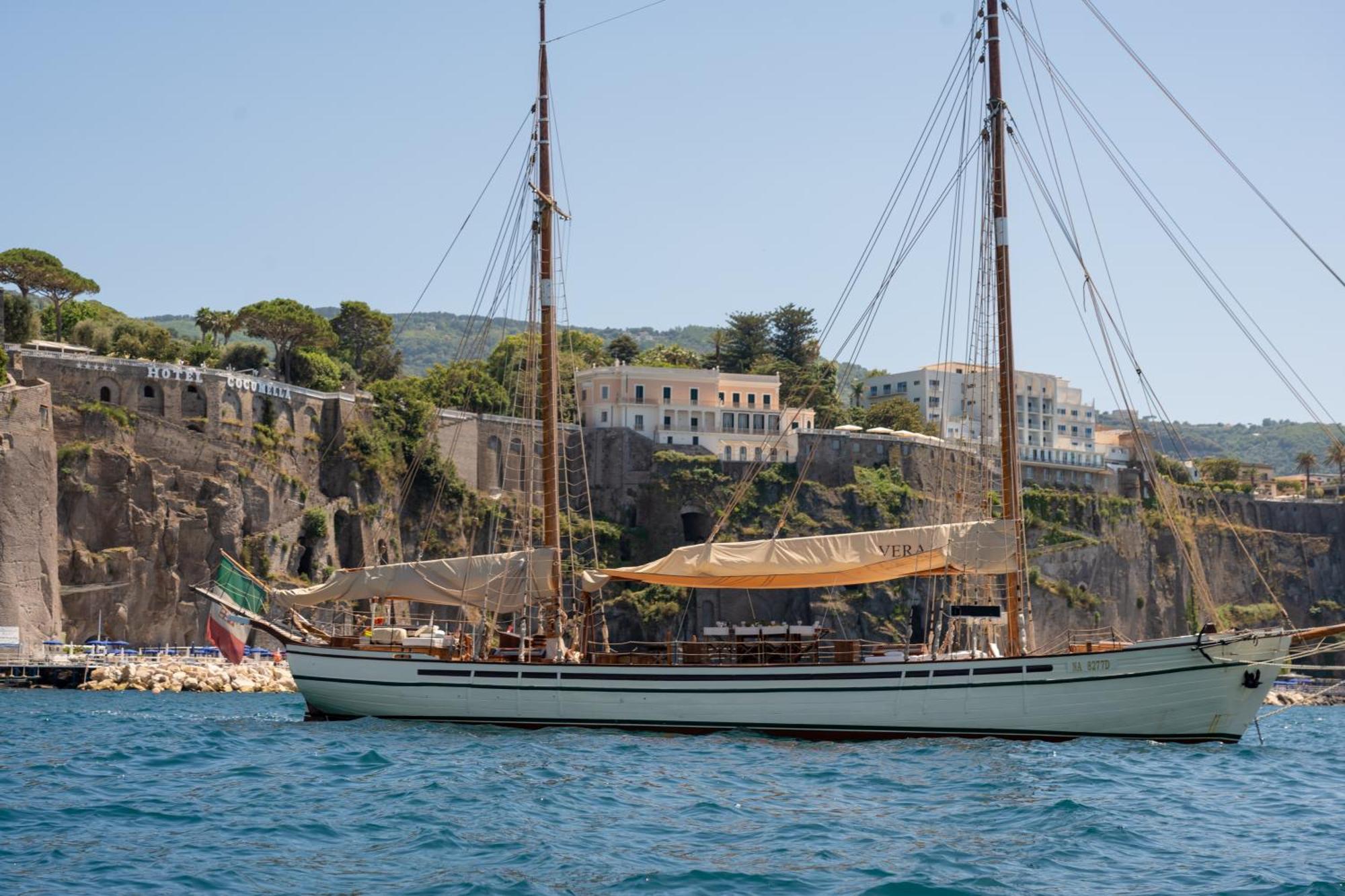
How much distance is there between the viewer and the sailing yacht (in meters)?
28.2

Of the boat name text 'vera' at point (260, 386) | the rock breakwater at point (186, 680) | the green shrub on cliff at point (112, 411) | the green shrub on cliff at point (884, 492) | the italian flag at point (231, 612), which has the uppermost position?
the boat name text 'vera' at point (260, 386)

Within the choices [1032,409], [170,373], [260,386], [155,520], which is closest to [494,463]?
[260,386]

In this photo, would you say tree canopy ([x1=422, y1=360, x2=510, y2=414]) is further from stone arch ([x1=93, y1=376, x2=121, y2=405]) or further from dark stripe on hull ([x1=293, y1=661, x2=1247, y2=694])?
dark stripe on hull ([x1=293, y1=661, x2=1247, y2=694])

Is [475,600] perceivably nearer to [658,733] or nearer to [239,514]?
[658,733]

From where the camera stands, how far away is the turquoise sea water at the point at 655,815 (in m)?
15.3

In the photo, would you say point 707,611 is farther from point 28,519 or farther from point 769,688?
point 769,688

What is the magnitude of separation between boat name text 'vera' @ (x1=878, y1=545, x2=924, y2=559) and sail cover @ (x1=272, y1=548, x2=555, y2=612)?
7930mm

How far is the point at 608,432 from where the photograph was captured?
82.9m

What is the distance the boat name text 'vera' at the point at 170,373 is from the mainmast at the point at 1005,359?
145 ft

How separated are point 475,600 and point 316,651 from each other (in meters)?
3.96

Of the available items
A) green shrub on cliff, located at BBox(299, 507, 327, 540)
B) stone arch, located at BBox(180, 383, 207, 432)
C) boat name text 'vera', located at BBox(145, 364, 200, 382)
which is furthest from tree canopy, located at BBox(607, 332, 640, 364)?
boat name text 'vera', located at BBox(145, 364, 200, 382)

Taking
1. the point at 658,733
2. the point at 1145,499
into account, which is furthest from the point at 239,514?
the point at 1145,499

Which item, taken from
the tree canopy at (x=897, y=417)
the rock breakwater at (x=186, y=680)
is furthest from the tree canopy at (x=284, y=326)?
the tree canopy at (x=897, y=417)

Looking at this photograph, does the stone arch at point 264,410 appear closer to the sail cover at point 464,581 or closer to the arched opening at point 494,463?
the arched opening at point 494,463
